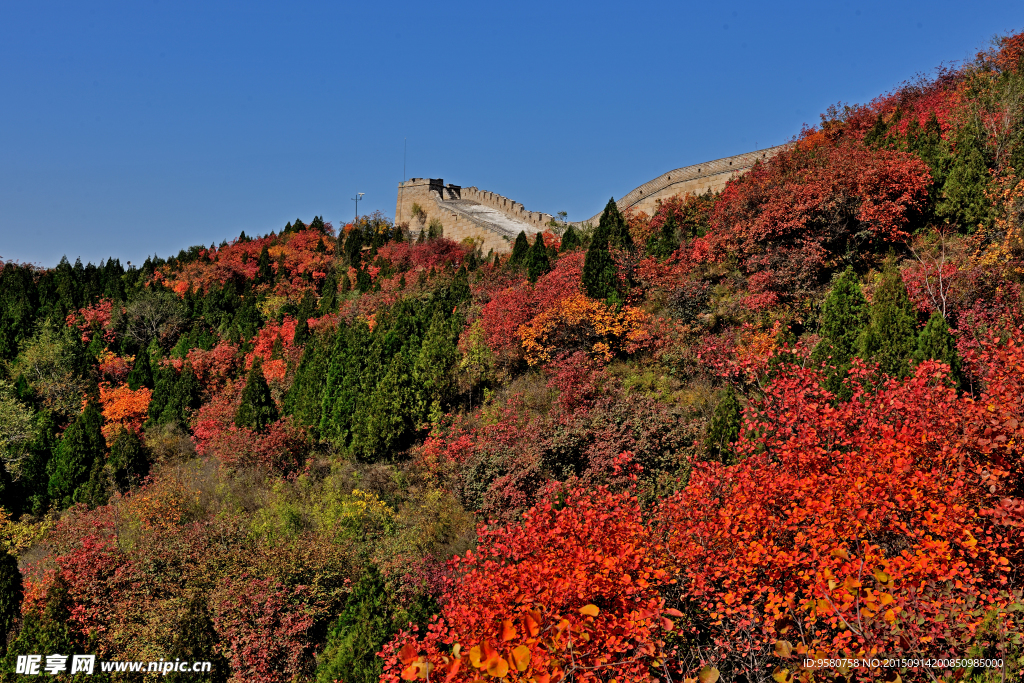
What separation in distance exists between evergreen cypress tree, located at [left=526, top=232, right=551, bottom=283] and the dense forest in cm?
8

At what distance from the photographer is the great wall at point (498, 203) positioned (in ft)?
106

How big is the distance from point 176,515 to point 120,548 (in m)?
1.90

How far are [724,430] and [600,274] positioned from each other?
845cm

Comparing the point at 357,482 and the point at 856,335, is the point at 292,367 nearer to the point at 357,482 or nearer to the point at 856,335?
the point at 357,482

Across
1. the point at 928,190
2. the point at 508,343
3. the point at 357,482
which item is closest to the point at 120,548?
the point at 357,482

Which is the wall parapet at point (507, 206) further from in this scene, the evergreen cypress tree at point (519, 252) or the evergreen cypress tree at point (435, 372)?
the evergreen cypress tree at point (435, 372)

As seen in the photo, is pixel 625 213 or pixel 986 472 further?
pixel 625 213

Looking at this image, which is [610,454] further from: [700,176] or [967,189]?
[700,176]

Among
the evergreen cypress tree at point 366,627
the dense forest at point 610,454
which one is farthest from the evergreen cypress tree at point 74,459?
the evergreen cypress tree at point 366,627

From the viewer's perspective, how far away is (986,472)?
1001 centimetres

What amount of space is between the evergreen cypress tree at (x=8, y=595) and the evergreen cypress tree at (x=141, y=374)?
585 inches

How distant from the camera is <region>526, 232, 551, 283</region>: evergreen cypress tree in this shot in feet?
90.5

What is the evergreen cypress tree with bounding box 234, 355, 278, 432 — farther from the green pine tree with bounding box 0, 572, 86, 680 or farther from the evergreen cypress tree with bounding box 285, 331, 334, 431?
the green pine tree with bounding box 0, 572, 86, 680

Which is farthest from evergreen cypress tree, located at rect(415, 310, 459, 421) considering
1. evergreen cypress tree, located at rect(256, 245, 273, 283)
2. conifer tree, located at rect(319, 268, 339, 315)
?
evergreen cypress tree, located at rect(256, 245, 273, 283)
